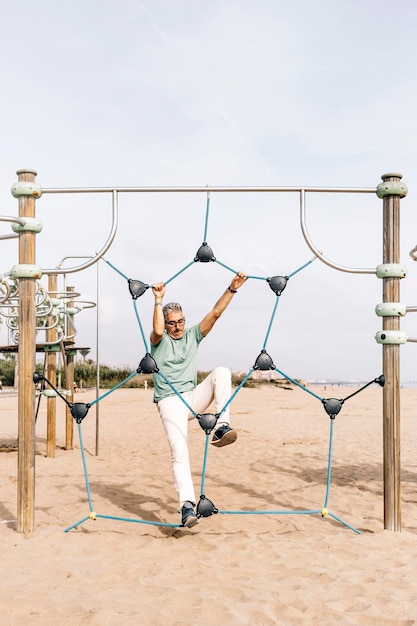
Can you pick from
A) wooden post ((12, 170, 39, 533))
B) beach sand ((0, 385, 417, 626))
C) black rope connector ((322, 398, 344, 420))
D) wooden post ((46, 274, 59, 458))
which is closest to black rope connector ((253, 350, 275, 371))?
black rope connector ((322, 398, 344, 420))

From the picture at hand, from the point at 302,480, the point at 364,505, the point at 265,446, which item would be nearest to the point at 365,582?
the point at 364,505

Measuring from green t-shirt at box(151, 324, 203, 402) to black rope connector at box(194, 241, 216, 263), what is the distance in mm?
581

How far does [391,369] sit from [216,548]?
5.70 feet

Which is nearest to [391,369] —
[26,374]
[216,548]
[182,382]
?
[182,382]

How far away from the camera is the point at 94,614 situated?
3.21m

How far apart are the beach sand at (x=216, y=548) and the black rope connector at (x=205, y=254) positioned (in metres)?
1.90

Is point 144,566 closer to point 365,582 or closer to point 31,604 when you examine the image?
point 31,604

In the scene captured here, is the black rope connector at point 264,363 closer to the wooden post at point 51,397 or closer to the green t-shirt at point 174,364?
the green t-shirt at point 174,364

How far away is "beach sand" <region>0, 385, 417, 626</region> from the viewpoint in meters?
3.30

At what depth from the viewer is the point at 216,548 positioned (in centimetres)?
448

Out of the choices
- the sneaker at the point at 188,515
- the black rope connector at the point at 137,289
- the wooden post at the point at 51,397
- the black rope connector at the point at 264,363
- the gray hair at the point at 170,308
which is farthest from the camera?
the wooden post at the point at 51,397

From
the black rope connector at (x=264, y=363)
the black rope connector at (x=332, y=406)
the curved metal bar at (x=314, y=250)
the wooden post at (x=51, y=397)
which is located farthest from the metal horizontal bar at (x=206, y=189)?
the wooden post at (x=51, y=397)

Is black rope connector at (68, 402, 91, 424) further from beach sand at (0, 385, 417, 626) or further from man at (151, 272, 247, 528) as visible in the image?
beach sand at (0, 385, 417, 626)

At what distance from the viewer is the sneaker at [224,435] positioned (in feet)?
15.1
